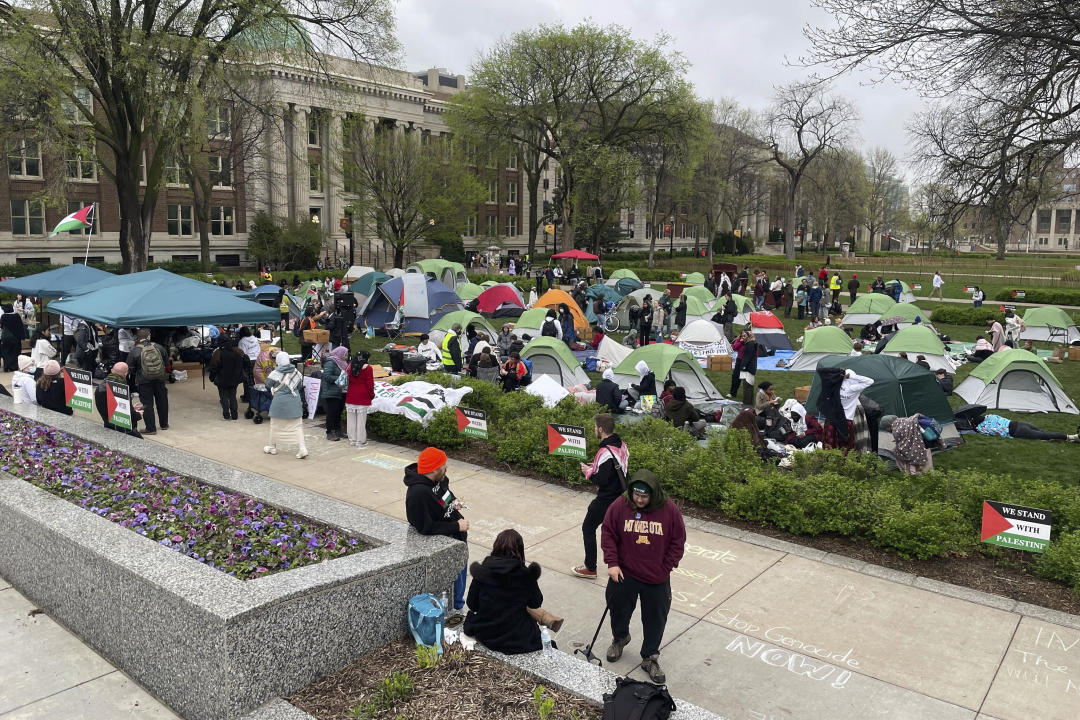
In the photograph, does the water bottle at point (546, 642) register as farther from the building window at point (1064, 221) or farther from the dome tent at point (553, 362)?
the building window at point (1064, 221)

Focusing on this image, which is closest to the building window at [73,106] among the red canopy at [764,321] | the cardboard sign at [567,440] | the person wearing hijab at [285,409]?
the person wearing hijab at [285,409]

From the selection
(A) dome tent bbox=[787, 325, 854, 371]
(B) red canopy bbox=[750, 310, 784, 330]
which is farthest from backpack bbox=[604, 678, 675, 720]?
(B) red canopy bbox=[750, 310, 784, 330]

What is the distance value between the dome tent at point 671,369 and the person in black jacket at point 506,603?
35.9 ft

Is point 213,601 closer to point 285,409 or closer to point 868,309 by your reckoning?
point 285,409

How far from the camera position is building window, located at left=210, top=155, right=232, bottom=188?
48.0 metres

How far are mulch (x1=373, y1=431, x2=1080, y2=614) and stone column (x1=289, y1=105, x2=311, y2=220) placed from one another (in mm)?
50268

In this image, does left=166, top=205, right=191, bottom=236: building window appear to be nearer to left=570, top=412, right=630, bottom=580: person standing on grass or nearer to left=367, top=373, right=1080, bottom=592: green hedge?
left=367, top=373, right=1080, bottom=592: green hedge

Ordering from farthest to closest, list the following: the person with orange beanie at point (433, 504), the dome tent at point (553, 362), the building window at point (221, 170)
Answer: the building window at point (221, 170) < the dome tent at point (553, 362) < the person with orange beanie at point (433, 504)

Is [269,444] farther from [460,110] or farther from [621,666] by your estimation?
[460,110]

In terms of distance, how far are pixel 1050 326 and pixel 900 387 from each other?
16.4 metres

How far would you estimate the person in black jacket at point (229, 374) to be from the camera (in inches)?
583

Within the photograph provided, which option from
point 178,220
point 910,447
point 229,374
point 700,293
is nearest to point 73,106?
point 178,220

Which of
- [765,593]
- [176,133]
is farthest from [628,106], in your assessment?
[765,593]

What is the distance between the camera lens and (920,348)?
20.2m
